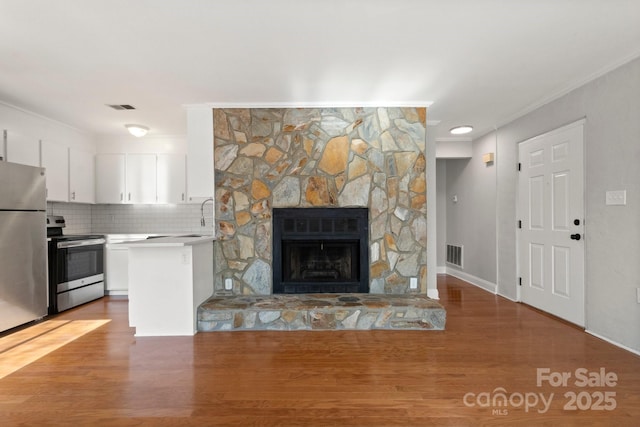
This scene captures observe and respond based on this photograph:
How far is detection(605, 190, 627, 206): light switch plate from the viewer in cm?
271

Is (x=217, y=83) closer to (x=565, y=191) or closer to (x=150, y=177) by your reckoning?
(x=150, y=177)

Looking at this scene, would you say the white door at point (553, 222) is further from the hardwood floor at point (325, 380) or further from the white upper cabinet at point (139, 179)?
the white upper cabinet at point (139, 179)

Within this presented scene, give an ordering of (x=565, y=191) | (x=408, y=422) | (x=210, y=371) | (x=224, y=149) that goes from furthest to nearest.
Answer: (x=224, y=149), (x=565, y=191), (x=210, y=371), (x=408, y=422)

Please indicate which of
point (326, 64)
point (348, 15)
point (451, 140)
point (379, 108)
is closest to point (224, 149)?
point (326, 64)

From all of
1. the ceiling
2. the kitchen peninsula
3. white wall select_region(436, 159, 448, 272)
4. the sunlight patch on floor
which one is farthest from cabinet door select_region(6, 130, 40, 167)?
white wall select_region(436, 159, 448, 272)

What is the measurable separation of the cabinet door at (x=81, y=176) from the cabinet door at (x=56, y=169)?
0.08m

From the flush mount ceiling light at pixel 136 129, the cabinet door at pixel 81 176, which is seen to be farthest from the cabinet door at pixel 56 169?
the flush mount ceiling light at pixel 136 129

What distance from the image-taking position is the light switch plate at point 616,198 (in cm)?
271

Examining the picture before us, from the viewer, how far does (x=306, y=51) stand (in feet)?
8.37

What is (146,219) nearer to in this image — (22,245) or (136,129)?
(136,129)

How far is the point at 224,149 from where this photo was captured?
3.72 m

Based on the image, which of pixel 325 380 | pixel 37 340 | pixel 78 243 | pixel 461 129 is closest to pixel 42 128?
pixel 78 243

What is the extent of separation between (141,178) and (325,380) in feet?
14.3

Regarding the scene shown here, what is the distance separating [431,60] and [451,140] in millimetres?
2951
